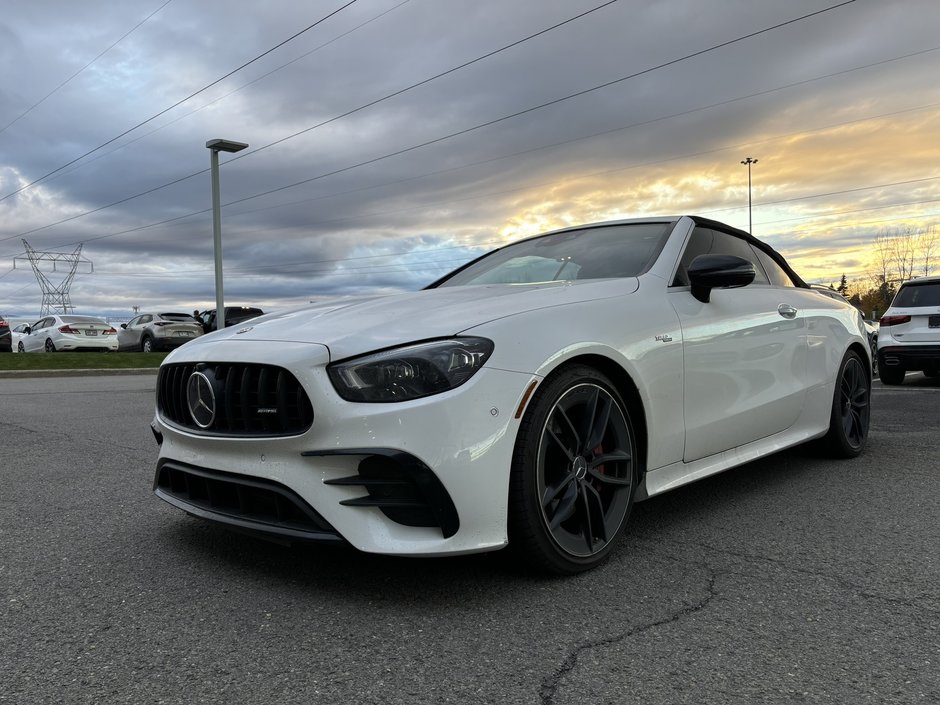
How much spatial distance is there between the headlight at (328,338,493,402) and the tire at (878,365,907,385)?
10727mm

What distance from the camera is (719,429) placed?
3508 mm

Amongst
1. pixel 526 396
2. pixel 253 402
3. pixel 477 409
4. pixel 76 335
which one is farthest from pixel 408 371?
pixel 76 335

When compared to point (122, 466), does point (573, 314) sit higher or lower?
higher

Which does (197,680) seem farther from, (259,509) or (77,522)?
(77,522)

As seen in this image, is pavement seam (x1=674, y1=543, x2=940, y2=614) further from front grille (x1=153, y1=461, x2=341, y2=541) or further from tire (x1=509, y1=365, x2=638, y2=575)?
front grille (x1=153, y1=461, x2=341, y2=541)

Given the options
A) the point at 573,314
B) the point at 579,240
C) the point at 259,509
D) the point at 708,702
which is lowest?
the point at 708,702

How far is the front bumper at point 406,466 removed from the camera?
2348mm

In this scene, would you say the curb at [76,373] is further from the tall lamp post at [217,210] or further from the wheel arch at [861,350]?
the wheel arch at [861,350]

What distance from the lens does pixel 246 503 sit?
8.54ft

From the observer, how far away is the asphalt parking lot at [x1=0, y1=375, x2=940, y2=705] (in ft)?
6.35

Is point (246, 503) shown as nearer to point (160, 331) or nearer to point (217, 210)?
point (217, 210)

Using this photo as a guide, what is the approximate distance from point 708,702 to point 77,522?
2.90 metres

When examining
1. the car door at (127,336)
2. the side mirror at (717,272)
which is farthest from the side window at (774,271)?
the car door at (127,336)

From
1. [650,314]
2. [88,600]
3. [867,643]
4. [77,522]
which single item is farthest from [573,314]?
[77,522]
